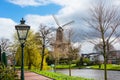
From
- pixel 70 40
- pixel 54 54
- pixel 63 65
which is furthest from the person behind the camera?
pixel 63 65

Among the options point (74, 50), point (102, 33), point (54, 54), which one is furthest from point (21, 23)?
point (54, 54)

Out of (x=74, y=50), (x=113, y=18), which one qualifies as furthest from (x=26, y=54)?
(x=113, y=18)

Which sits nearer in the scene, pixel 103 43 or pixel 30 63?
pixel 103 43

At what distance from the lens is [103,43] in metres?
24.7

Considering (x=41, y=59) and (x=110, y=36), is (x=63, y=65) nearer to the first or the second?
(x=41, y=59)

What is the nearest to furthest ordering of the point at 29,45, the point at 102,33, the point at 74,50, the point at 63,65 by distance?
the point at 102,33
the point at 74,50
the point at 29,45
the point at 63,65

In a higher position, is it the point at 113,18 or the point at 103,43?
the point at 113,18

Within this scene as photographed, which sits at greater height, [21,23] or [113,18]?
[113,18]

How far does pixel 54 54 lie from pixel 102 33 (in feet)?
178

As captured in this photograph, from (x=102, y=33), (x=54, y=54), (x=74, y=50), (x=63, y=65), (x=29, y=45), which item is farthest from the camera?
(x=63, y=65)

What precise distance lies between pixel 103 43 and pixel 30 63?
1614 inches

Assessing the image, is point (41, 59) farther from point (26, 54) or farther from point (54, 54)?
point (54, 54)

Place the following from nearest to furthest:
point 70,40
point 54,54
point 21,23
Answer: point 21,23 < point 70,40 < point 54,54

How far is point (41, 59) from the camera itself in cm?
6412
